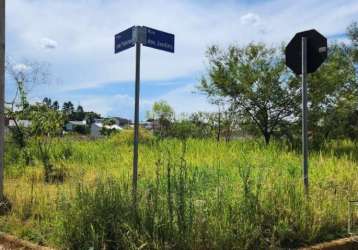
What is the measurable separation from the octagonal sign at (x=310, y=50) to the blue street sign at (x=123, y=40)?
2.48m

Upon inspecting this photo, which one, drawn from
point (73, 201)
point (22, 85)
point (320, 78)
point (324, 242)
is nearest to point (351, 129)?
point (320, 78)

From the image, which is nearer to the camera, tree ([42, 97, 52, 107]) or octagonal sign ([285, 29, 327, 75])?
octagonal sign ([285, 29, 327, 75])

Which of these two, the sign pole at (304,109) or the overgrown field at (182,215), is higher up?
the sign pole at (304,109)

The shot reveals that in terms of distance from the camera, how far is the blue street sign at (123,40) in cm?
621

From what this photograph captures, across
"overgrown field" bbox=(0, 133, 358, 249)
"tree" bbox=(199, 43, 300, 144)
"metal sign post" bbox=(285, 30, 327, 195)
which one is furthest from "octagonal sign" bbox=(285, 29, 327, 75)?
"tree" bbox=(199, 43, 300, 144)

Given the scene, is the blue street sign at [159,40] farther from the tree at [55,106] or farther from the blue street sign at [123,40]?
the tree at [55,106]

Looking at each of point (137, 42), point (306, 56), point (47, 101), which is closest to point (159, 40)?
point (137, 42)

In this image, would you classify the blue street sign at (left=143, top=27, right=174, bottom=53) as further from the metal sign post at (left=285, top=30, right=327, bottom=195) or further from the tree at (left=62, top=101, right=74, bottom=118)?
the tree at (left=62, top=101, right=74, bottom=118)

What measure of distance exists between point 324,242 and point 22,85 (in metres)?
10.5

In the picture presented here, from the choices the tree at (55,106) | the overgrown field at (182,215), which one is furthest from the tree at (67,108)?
the overgrown field at (182,215)

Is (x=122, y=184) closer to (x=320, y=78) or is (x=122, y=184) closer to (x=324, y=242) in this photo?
(x=324, y=242)

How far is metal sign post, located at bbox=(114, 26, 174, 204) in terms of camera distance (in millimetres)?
6129

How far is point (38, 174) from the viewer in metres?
10.9

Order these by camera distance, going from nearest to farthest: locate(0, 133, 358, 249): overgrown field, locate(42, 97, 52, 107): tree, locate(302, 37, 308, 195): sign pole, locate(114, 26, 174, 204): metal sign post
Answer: locate(0, 133, 358, 249): overgrown field → locate(114, 26, 174, 204): metal sign post → locate(302, 37, 308, 195): sign pole → locate(42, 97, 52, 107): tree
